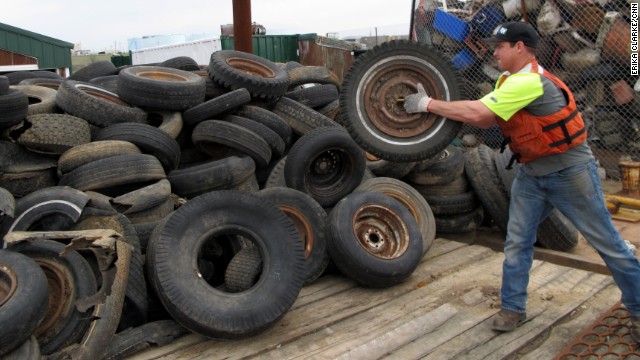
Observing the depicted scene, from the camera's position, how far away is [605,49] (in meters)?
8.91

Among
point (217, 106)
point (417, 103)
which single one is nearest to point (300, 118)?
point (217, 106)

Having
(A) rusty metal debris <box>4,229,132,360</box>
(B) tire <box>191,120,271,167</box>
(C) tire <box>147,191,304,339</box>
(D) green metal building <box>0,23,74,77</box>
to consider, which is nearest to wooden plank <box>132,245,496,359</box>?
(C) tire <box>147,191,304,339</box>

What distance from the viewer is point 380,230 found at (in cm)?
481

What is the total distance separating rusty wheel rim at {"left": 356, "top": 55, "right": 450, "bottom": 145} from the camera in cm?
403

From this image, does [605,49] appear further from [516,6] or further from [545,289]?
[545,289]

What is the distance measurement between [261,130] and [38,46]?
60.7 ft

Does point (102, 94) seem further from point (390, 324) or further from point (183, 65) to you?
point (390, 324)

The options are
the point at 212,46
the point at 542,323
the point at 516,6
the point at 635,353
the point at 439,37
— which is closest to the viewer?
the point at 635,353

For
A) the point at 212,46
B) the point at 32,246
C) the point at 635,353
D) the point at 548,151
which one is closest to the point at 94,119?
the point at 32,246

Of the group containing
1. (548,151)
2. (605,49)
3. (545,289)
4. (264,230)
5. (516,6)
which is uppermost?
(516,6)

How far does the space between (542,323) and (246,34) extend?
724 cm

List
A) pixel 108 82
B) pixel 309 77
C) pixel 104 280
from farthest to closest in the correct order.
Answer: pixel 309 77 → pixel 108 82 → pixel 104 280

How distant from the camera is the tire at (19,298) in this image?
277cm

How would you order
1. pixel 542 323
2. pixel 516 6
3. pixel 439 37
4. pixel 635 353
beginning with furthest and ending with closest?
pixel 439 37
pixel 516 6
pixel 542 323
pixel 635 353
